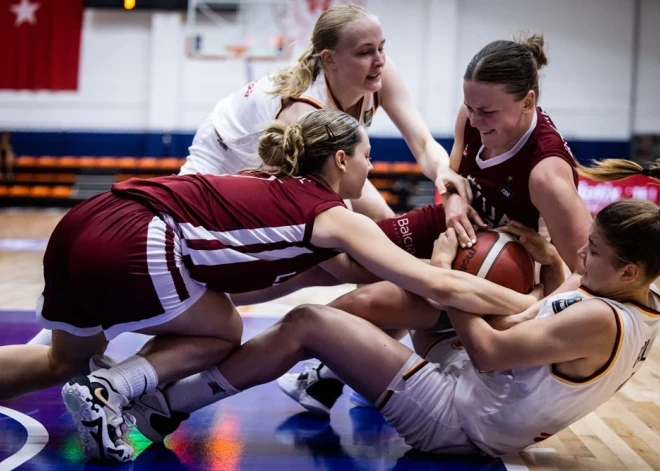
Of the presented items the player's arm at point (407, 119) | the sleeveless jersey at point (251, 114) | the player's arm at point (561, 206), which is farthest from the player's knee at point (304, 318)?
the player's arm at point (407, 119)

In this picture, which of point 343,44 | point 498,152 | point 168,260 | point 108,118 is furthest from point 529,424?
point 108,118

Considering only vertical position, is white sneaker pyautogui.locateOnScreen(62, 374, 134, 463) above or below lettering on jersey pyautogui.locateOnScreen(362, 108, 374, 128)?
below

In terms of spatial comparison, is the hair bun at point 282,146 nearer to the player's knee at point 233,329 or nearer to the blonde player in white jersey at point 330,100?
the player's knee at point 233,329

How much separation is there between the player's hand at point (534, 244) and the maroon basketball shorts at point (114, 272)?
1146mm

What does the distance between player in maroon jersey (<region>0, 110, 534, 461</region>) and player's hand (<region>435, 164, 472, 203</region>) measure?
58 cm

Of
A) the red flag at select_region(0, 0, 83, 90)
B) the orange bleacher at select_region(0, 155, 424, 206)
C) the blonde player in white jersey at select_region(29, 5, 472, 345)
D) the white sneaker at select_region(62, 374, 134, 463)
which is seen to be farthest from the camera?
the red flag at select_region(0, 0, 83, 90)

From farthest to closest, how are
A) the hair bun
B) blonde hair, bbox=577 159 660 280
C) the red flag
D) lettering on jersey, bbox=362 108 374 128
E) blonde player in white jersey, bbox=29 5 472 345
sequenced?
the red flag, lettering on jersey, bbox=362 108 374 128, blonde player in white jersey, bbox=29 5 472 345, the hair bun, blonde hair, bbox=577 159 660 280

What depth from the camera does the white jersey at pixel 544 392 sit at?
8.11 feet

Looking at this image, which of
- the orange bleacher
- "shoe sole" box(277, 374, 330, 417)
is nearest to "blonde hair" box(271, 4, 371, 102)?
"shoe sole" box(277, 374, 330, 417)

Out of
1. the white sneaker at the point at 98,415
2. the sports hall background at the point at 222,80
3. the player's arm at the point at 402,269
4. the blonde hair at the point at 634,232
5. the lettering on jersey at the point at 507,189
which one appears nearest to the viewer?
the blonde hair at the point at 634,232

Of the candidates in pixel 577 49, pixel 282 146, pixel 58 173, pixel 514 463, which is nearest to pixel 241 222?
pixel 282 146

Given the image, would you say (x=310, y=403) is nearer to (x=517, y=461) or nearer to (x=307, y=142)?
(x=517, y=461)

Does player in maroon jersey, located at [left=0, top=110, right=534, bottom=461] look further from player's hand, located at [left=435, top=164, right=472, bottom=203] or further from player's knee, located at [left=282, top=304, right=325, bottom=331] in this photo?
player's hand, located at [left=435, top=164, right=472, bottom=203]

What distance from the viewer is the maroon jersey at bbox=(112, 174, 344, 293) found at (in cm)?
268
